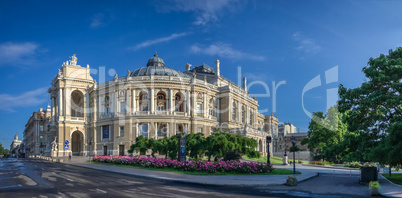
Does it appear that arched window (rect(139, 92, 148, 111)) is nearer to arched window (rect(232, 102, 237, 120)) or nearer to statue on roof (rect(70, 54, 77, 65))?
arched window (rect(232, 102, 237, 120))

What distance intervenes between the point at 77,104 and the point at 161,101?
2924cm

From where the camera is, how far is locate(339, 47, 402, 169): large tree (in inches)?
813

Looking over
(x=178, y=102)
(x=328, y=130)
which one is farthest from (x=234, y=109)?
(x=328, y=130)

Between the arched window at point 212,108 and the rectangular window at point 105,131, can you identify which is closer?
the rectangular window at point 105,131

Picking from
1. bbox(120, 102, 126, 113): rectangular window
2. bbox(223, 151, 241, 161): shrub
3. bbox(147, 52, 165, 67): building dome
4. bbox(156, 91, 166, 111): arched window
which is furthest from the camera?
bbox(147, 52, 165, 67): building dome

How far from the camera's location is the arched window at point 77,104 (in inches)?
3430

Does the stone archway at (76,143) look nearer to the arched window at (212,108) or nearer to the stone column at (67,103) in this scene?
the stone column at (67,103)

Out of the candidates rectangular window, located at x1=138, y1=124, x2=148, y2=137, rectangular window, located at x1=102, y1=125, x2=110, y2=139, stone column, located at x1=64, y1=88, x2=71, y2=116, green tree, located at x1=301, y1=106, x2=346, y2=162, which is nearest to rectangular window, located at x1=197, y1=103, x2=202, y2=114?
rectangular window, located at x1=138, y1=124, x2=148, y2=137

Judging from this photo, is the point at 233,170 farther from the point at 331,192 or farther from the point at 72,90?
the point at 72,90

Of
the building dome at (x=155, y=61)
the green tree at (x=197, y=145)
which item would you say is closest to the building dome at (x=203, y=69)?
the building dome at (x=155, y=61)

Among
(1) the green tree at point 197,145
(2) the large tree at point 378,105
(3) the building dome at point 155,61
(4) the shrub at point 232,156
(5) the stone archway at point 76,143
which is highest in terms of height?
(3) the building dome at point 155,61

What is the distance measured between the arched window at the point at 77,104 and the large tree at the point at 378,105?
74.5 meters

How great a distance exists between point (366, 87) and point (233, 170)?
12455 millimetres

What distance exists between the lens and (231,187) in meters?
20.6
